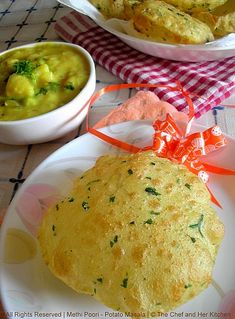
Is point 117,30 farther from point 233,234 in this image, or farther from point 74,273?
point 74,273

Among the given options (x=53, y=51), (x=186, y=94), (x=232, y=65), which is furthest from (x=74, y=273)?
(x=232, y=65)

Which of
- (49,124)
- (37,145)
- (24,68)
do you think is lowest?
(37,145)

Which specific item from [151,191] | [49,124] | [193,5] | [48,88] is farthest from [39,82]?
[193,5]

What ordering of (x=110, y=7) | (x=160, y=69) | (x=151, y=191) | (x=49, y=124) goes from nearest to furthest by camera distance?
(x=151, y=191), (x=49, y=124), (x=160, y=69), (x=110, y=7)

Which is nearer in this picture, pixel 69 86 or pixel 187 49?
pixel 69 86

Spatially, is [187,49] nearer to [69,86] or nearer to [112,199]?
[69,86]

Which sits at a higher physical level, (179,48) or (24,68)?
(24,68)
